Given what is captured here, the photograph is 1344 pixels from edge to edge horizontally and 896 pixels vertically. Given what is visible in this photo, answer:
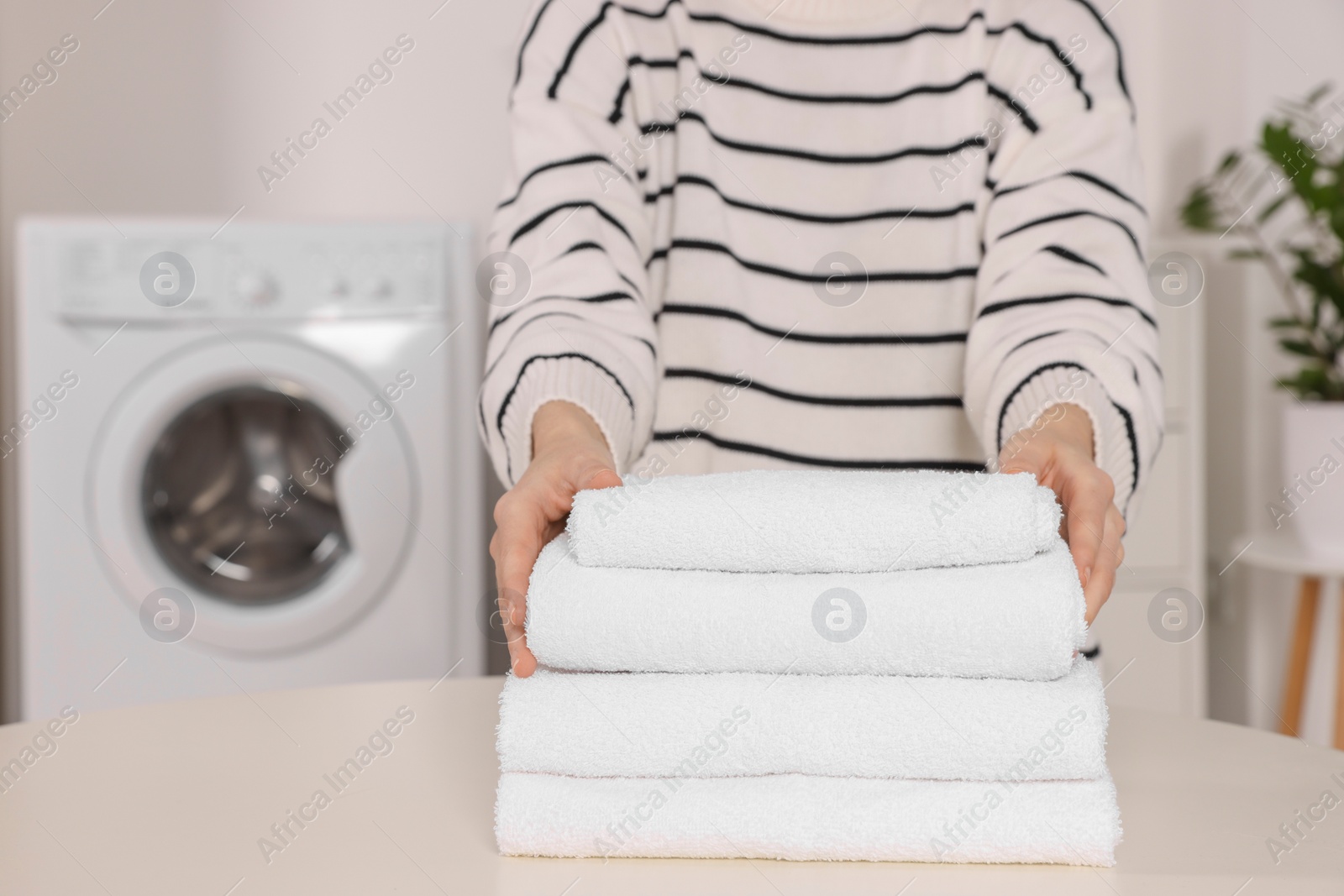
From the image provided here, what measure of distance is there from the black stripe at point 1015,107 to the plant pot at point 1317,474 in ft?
3.04

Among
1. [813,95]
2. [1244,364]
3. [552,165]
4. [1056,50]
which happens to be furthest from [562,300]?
[1244,364]

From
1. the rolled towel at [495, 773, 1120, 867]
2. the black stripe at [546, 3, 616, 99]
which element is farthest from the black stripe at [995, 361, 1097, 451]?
the black stripe at [546, 3, 616, 99]

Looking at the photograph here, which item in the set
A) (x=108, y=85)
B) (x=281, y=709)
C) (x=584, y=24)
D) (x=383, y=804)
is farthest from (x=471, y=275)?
(x=383, y=804)

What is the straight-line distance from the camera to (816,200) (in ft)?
3.00

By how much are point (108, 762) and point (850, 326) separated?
0.62 m

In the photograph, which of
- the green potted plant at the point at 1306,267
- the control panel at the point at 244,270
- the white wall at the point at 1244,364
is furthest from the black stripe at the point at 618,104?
the white wall at the point at 1244,364

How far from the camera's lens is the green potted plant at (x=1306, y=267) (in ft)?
4.86

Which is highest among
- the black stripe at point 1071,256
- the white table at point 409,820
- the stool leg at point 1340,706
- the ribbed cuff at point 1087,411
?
the black stripe at point 1071,256

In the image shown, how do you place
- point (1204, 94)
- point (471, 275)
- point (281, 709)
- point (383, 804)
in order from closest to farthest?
point (383, 804)
point (281, 709)
point (471, 275)
point (1204, 94)

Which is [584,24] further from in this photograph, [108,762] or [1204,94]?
[1204,94]

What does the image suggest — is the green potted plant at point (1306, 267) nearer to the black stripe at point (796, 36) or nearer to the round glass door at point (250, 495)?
the black stripe at point (796, 36)

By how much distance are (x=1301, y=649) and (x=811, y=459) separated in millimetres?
1117

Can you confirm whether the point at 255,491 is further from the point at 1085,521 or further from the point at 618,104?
the point at 1085,521

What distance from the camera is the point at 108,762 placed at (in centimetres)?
52
